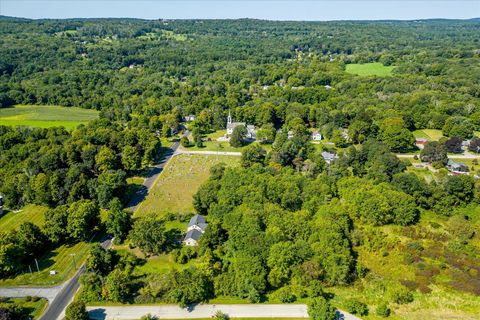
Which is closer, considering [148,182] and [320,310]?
[320,310]

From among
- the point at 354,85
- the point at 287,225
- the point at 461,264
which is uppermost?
the point at 354,85

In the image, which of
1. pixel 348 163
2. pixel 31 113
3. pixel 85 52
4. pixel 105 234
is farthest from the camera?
pixel 85 52

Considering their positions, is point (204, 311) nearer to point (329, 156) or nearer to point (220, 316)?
point (220, 316)

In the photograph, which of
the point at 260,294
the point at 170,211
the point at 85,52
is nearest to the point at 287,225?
the point at 260,294

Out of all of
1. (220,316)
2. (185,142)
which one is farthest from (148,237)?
(185,142)

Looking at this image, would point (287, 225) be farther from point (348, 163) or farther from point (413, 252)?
point (348, 163)

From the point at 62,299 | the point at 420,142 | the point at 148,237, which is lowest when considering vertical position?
the point at 62,299

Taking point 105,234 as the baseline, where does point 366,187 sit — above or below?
above
